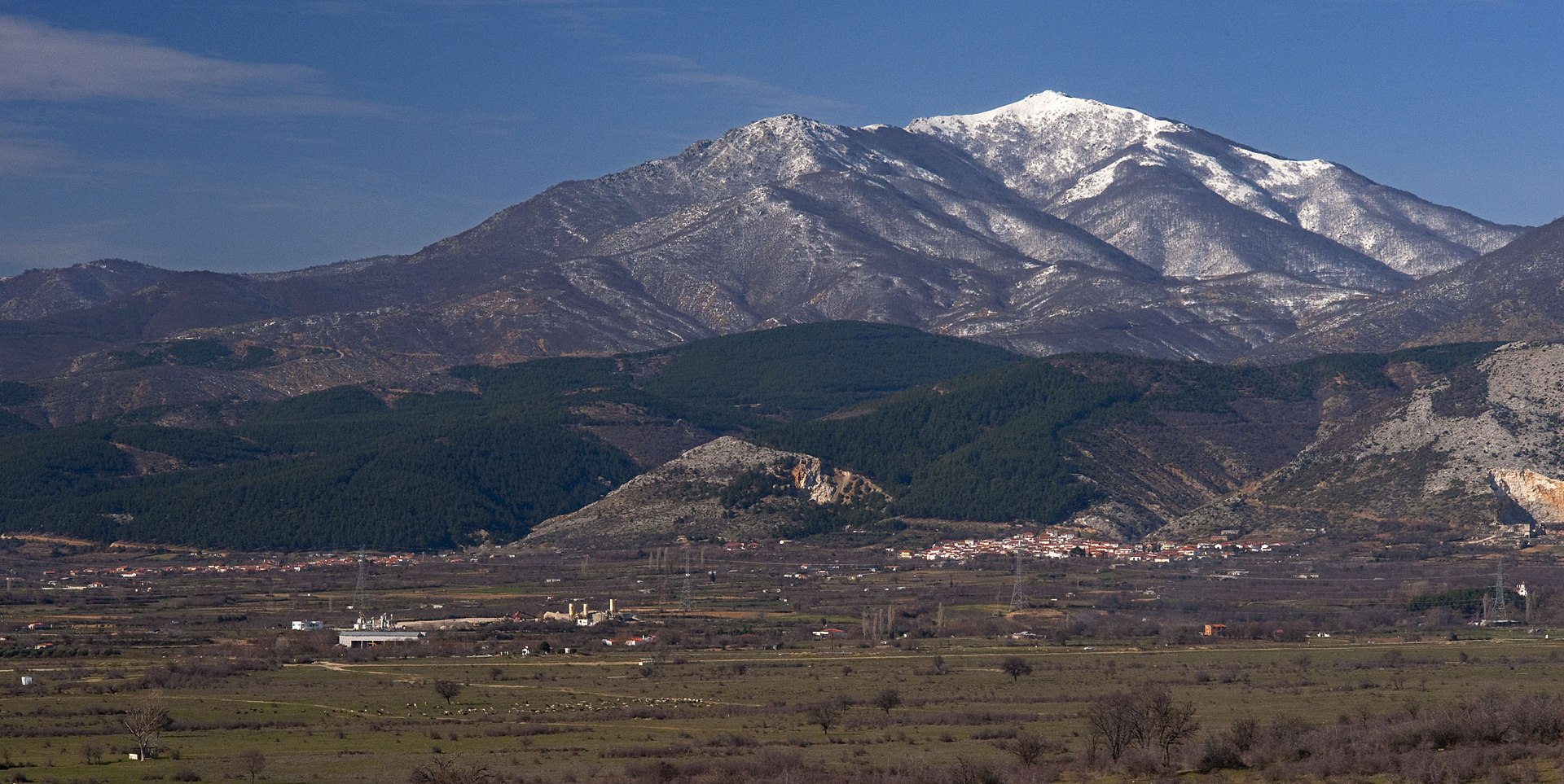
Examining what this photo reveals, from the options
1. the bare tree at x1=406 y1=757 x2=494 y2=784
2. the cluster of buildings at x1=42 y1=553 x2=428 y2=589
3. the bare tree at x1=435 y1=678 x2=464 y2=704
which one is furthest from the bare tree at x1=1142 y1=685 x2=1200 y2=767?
the cluster of buildings at x1=42 y1=553 x2=428 y2=589

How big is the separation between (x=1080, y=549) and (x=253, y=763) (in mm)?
120712

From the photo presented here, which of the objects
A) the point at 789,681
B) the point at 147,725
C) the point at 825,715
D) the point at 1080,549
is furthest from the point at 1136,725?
the point at 1080,549

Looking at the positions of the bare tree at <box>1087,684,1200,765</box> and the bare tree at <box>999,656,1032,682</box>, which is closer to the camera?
the bare tree at <box>1087,684,1200,765</box>

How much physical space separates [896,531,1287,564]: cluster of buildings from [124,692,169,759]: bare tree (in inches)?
4001

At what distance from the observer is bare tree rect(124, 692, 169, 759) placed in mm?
65500

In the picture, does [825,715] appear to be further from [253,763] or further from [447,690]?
[253,763]

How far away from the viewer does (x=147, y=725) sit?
6706cm

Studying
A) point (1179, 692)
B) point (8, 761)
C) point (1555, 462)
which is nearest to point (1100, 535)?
point (1555, 462)

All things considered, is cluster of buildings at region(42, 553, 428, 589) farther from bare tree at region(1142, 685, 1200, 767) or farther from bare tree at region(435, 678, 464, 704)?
bare tree at region(1142, 685, 1200, 767)

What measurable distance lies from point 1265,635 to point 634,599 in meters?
44.5

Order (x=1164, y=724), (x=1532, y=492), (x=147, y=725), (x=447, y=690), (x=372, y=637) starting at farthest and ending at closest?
(x=1532, y=492) → (x=372, y=637) → (x=447, y=690) → (x=147, y=725) → (x=1164, y=724)

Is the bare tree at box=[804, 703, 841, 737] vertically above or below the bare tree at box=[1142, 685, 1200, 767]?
below

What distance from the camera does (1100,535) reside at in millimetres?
187375

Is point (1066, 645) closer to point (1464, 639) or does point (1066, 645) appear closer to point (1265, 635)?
point (1265, 635)
